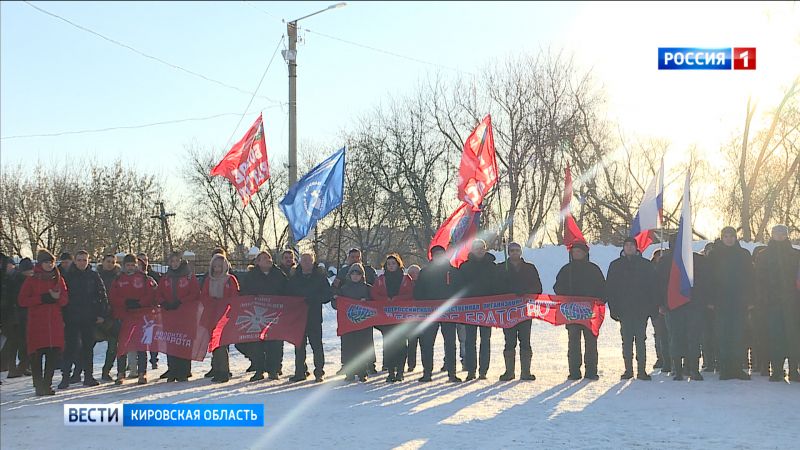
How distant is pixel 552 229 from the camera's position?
42938 mm

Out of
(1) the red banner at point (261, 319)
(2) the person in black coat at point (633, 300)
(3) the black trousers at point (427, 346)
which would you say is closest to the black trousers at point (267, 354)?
(1) the red banner at point (261, 319)

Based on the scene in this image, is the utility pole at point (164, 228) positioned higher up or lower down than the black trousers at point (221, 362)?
higher up

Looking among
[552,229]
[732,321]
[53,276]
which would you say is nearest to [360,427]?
[53,276]

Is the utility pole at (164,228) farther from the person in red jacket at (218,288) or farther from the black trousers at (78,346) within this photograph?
the person in red jacket at (218,288)

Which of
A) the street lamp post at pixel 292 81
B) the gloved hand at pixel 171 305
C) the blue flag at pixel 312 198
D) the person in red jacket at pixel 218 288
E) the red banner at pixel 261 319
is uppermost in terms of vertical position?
the street lamp post at pixel 292 81

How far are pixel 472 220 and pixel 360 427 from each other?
5710mm

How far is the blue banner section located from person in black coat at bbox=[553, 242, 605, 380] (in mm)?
4480

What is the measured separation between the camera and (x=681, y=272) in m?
10.9

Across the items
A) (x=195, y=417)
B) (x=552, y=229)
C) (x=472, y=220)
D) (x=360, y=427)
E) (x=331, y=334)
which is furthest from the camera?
(x=552, y=229)

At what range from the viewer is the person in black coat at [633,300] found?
36.2 feet

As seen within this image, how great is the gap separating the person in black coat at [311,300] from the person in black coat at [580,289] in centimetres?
346

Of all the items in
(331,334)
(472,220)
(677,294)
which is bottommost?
(331,334)

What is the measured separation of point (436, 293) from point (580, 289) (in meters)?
2.07

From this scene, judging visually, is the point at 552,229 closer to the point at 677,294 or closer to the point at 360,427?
the point at 677,294
